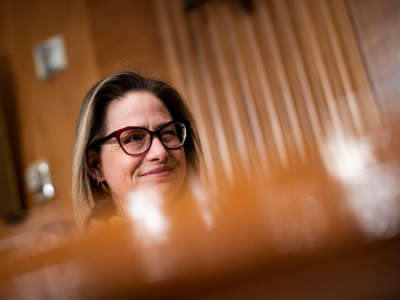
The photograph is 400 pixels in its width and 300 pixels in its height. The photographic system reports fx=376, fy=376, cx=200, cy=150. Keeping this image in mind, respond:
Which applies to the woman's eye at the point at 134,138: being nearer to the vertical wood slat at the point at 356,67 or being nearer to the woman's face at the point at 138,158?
the woman's face at the point at 138,158

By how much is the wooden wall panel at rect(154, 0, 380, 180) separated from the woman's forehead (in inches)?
21.2

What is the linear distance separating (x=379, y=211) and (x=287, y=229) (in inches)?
1.5

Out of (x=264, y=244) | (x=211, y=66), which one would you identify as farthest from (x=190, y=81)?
(x=264, y=244)

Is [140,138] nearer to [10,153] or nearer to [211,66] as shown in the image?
[211,66]

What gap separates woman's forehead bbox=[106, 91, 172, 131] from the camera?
76 centimetres

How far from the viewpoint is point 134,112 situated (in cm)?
77

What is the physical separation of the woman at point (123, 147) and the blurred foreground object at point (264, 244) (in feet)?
1.83

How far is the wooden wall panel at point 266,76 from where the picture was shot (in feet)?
4.00

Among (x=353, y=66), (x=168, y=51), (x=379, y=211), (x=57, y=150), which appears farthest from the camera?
(x=57, y=150)

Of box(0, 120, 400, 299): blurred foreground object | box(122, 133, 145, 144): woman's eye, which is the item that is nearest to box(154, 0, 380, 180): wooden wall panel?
box(122, 133, 145, 144): woman's eye

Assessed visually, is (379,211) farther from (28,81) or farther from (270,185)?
(28,81)

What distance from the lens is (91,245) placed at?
0.57 feet

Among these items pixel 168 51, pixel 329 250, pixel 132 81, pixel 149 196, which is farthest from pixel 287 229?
pixel 168 51

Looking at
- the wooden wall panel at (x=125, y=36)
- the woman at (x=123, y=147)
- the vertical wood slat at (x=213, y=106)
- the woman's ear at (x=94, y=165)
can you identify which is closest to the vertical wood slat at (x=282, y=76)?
the vertical wood slat at (x=213, y=106)
